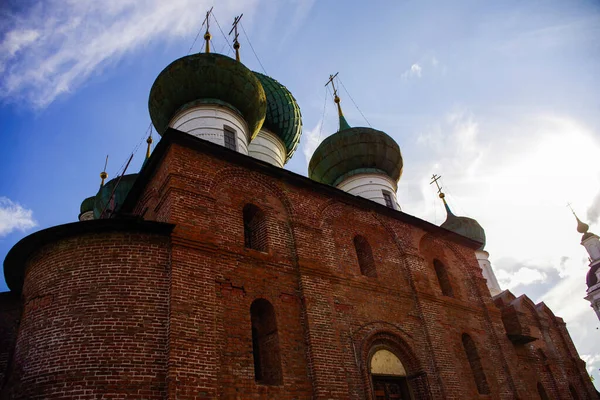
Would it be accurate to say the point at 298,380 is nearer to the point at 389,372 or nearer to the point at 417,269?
the point at 389,372

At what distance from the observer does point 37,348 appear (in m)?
7.12

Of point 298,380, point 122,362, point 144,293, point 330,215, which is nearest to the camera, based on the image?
point 122,362

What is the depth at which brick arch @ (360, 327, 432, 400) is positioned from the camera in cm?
1015

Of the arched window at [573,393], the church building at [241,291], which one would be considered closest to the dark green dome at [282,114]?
the church building at [241,291]

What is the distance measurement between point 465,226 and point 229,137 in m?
13.3

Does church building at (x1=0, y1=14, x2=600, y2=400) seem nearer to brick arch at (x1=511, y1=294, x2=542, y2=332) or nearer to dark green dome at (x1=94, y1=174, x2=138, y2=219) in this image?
dark green dome at (x1=94, y1=174, x2=138, y2=219)

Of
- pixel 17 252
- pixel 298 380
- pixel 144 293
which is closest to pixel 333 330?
pixel 298 380

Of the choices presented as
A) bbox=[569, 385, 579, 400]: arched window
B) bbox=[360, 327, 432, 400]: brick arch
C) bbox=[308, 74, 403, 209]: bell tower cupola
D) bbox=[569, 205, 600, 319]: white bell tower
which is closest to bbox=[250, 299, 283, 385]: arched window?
bbox=[360, 327, 432, 400]: brick arch

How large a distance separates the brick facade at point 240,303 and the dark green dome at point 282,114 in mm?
4847

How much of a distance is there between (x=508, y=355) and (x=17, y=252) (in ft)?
41.2

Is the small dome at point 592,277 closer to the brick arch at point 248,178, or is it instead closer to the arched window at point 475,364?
the arched window at point 475,364

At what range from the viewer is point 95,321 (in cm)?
718

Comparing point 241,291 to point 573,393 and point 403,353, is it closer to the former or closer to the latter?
point 403,353

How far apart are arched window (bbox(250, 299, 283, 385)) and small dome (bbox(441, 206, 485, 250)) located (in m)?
14.3
